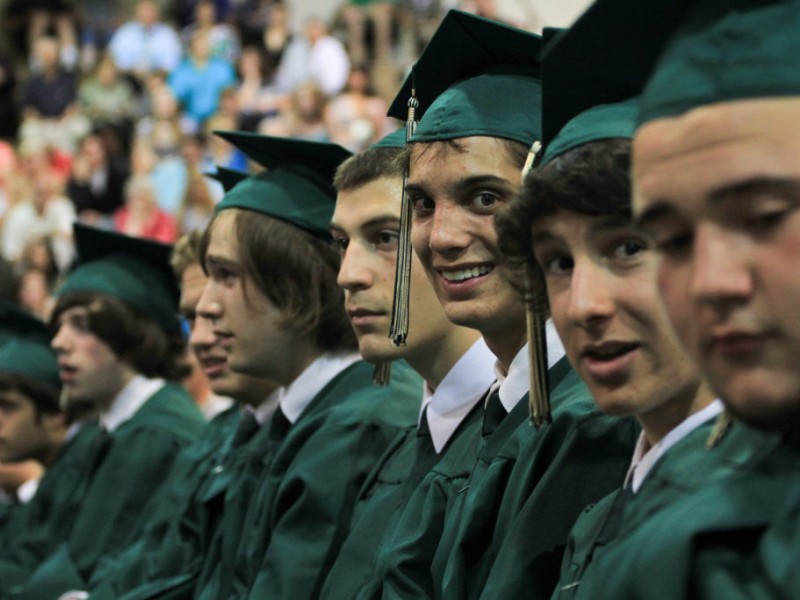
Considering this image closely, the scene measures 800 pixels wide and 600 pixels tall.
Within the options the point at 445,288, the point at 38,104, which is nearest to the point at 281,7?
the point at 38,104

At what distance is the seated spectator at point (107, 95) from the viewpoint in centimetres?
1540

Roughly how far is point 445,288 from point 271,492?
136cm

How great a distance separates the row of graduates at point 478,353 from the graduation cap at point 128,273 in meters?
0.01

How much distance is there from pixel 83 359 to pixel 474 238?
3314 millimetres

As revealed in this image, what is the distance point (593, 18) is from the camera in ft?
6.25

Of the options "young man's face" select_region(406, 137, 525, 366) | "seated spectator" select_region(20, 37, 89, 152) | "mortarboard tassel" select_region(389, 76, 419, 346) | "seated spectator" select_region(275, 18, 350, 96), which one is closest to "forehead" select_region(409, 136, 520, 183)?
"young man's face" select_region(406, 137, 525, 366)

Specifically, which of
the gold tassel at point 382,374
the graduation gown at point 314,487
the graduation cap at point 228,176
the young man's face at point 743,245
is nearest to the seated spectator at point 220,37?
the graduation cap at point 228,176

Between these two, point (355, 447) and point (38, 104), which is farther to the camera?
point (38, 104)

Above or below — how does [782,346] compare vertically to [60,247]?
above

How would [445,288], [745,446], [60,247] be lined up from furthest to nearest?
1. [60,247]
2. [445,288]
3. [745,446]

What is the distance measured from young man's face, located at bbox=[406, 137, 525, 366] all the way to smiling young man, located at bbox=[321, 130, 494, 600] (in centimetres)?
32

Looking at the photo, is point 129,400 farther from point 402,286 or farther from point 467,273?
point 467,273

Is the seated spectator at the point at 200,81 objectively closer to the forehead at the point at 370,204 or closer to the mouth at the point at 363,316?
the forehead at the point at 370,204

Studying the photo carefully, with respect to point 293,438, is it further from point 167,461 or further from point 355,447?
point 167,461
